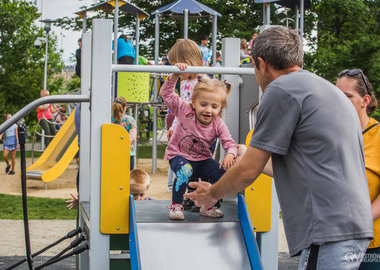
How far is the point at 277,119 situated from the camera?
186cm

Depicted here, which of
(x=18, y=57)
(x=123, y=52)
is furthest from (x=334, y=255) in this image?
(x=18, y=57)

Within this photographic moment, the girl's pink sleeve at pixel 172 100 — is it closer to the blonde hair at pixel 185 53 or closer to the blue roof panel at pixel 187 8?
the blonde hair at pixel 185 53

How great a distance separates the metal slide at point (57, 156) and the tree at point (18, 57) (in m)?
11.9

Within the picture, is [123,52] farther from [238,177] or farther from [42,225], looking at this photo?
[238,177]

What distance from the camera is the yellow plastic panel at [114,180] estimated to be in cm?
288

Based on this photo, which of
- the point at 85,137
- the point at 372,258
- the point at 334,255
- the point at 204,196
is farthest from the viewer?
the point at 85,137

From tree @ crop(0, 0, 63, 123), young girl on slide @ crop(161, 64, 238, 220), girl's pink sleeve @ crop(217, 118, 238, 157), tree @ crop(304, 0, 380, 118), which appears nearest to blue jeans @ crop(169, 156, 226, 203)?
young girl on slide @ crop(161, 64, 238, 220)

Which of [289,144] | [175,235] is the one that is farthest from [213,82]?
[289,144]

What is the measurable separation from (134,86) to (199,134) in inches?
269

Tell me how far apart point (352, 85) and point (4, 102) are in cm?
2059

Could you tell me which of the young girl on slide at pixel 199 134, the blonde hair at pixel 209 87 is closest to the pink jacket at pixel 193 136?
the young girl on slide at pixel 199 134

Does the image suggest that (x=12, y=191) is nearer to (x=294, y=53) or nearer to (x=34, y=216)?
(x=34, y=216)

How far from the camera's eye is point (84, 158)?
4012 mm

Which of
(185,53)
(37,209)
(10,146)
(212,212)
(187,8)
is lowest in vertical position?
(37,209)
